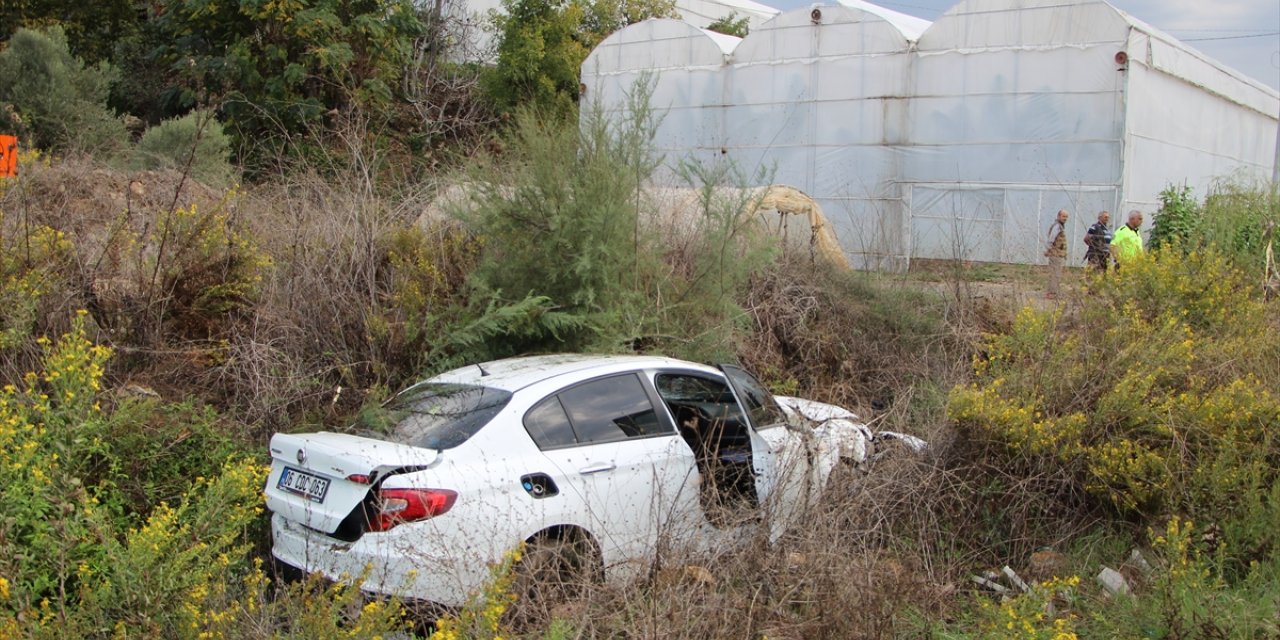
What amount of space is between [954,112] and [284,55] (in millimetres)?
12495

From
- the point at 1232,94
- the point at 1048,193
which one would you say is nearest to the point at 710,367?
the point at 1048,193

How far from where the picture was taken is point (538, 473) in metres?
5.63

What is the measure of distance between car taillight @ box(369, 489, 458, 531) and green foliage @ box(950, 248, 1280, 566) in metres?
3.54

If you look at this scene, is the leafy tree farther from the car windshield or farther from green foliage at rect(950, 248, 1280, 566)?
the car windshield

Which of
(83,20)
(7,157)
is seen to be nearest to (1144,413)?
(7,157)

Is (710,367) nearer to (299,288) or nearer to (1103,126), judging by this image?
(299,288)

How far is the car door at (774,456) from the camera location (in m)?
5.79

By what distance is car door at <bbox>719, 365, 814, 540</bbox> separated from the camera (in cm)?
579

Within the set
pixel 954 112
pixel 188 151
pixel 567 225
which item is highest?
pixel 954 112

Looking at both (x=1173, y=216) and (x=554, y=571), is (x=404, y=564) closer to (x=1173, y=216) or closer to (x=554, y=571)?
(x=554, y=571)

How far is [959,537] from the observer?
683cm

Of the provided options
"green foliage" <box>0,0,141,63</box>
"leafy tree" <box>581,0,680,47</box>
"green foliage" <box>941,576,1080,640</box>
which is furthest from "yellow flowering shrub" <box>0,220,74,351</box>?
"leafy tree" <box>581,0,680,47</box>

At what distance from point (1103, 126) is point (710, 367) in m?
14.5

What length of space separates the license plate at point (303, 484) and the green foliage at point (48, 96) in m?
12.1
